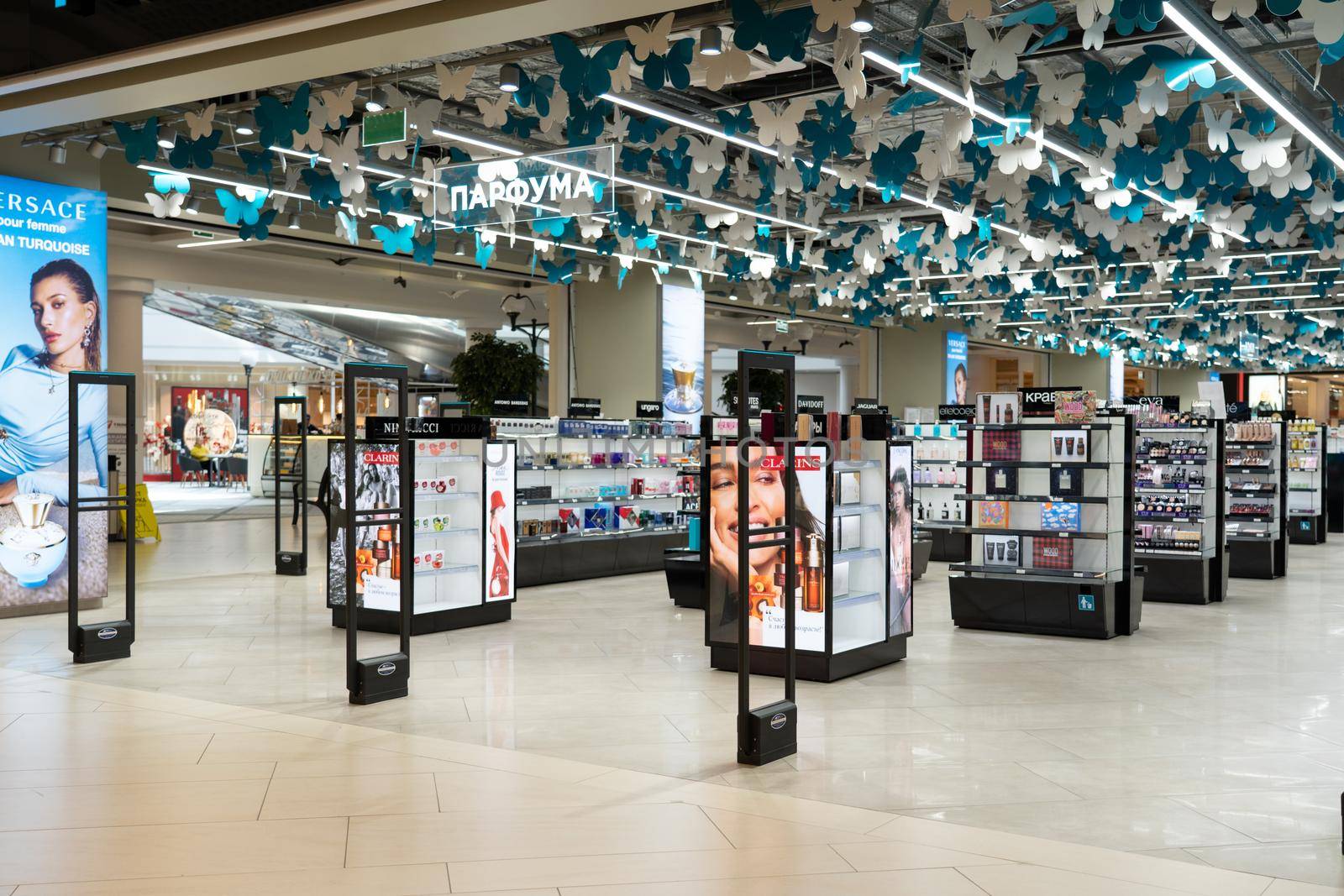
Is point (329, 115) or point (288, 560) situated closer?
point (329, 115)

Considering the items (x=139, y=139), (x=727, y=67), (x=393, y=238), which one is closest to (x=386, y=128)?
(x=139, y=139)

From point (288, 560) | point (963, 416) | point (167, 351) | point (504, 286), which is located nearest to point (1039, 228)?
point (963, 416)

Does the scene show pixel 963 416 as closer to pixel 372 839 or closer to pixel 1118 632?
pixel 1118 632

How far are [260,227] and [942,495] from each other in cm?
912

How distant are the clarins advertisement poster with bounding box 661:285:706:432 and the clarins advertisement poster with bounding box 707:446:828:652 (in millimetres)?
10712

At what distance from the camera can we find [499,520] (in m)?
9.38

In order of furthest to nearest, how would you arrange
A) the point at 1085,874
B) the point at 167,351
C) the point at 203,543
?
the point at 167,351, the point at 203,543, the point at 1085,874

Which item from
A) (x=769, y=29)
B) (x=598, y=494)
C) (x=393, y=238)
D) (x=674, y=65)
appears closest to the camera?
(x=769, y=29)

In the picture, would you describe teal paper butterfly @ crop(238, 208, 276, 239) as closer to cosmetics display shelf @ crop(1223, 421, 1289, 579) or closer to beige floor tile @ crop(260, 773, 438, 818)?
beige floor tile @ crop(260, 773, 438, 818)

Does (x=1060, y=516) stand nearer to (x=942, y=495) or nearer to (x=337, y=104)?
(x=942, y=495)

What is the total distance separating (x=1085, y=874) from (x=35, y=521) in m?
8.72

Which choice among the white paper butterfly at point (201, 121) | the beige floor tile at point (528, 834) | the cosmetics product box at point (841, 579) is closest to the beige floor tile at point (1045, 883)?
the beige floor tile at point (528, 834)

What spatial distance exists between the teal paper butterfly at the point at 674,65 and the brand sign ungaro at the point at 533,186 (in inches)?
19.5

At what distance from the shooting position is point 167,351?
98.5ft
